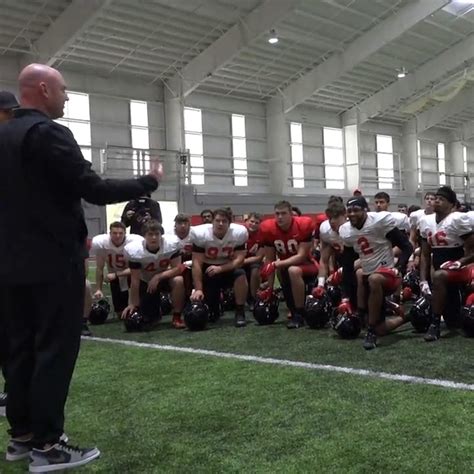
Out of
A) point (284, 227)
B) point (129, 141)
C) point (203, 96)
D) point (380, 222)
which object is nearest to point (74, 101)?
point (129, 141)

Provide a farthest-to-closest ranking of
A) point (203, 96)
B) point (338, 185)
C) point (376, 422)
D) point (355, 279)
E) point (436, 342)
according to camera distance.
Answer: point (338, 185), point (203, 96), point (355, 279), point (436, 342), point (376, 422)

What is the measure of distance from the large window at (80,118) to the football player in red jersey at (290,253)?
46.3 ft

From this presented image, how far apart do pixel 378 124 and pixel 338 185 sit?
4211 mm

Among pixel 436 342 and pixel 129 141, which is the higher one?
pixel 129 141

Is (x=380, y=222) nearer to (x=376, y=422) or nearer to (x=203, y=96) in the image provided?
(x=376, y=422)

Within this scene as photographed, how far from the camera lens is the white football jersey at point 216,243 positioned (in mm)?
7199

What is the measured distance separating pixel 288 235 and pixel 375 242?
4.22ft

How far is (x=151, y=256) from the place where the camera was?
708cm

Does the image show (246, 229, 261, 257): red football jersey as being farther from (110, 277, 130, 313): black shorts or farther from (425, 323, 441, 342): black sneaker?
(425, 323, 441, 342): black sneaker

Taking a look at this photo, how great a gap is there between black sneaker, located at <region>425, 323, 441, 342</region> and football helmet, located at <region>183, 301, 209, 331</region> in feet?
7.86

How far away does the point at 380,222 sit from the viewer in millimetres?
5879

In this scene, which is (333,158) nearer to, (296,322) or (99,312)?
(99,312)

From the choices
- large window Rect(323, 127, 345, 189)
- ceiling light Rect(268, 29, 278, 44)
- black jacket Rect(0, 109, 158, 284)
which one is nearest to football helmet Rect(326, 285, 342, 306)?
black jacket Rect(0, 109, 158, 284)

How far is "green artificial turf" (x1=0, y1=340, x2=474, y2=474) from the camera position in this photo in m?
2.88
